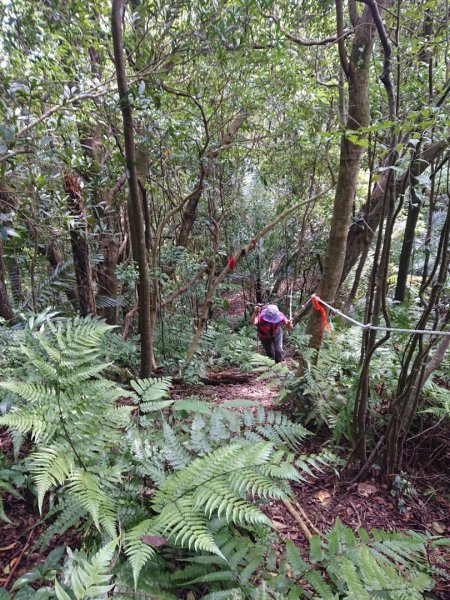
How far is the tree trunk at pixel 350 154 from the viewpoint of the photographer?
298 cm

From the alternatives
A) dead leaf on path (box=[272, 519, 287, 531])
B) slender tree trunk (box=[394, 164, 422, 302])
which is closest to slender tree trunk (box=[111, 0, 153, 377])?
dead leaf on path (box=[272, 519, 287, 531])

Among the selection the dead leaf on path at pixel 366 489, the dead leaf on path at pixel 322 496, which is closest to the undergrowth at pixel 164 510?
the dead leaf on path at pixel 366 489

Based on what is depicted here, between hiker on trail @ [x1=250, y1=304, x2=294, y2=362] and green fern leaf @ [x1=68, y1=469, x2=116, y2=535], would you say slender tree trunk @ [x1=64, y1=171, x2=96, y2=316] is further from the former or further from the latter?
green fern leaf @ [x1=68, y1=469, x2=116, y2=535]

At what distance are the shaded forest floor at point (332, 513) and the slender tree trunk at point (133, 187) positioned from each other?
1.26 m

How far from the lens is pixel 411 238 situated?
4.39 meters

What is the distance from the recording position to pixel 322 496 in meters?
2.48

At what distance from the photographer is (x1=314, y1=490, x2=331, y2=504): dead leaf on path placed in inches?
96.2

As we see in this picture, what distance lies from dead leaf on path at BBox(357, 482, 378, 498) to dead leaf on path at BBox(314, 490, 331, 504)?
Answer: 0.22 meters

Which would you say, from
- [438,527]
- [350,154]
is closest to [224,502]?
[438,527]

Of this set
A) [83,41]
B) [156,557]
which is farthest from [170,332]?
[156,557]

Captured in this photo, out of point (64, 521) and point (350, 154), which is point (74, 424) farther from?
point (350, 154)

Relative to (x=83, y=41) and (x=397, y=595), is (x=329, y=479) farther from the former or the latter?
(x=83, y=41)

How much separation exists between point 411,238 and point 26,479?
4.54 metres

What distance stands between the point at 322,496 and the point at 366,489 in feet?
1.03
